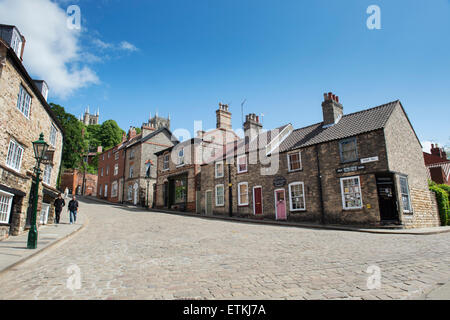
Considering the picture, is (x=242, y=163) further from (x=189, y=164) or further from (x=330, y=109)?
(x=330, y=109)

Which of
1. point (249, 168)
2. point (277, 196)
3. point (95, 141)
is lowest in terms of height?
point (277, 196)

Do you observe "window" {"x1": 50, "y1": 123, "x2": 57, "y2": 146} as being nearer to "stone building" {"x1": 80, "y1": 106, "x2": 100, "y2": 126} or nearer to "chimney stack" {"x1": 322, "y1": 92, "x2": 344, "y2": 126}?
"chimney stack" {"x1": 322, "y1": 92, "x2": 344, "y2": 126}

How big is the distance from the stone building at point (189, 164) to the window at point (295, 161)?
9838 millimetres

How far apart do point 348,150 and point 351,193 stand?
2.79 metres

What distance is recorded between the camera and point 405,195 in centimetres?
1698

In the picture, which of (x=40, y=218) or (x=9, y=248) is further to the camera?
(x=40, y=218)

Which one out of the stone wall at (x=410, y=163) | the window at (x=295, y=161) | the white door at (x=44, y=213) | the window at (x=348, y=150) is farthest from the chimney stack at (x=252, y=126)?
the white door at (x=44, y=213)

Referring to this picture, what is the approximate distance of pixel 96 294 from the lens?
16.0ft

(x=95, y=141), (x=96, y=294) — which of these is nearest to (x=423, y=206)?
(x=96, y=294)

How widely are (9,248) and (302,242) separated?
34.0ft

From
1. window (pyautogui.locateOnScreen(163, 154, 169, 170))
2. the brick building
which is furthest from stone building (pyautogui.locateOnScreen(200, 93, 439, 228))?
window (pyautogui.locateOnScreen(163, 154, 169, 170))

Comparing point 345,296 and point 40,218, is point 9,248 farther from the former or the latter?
point 345,296

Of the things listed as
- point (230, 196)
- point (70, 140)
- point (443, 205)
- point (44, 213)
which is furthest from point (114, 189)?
point (443, 205)
